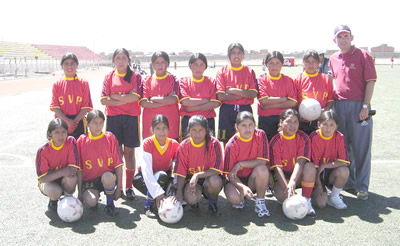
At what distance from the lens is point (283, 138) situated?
4.42 m

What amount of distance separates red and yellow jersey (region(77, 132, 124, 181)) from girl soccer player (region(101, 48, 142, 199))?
44cm

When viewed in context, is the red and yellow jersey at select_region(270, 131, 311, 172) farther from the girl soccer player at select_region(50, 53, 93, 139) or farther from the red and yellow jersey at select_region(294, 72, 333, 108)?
the girl soccer player at select_region(50, 53, 93, 139)

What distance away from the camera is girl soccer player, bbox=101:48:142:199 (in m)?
4.65

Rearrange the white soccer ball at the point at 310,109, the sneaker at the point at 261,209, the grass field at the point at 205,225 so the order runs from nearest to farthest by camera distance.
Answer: the grass field at the point at 205,225 < the sneaker at the point at 261,209 < the white soccer ball at the point at 310,109

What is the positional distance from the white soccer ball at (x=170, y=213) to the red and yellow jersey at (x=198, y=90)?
1.38 m

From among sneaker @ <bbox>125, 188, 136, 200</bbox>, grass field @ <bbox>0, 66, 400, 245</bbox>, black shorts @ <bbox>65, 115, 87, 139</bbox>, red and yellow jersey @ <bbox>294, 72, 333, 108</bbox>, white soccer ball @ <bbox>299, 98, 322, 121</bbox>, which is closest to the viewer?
grass field @ <bbox>0, 66, 400, 245</bbox>

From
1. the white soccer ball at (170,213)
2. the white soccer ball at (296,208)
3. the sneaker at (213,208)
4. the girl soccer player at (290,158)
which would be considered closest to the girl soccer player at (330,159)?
the girl soccer player at (290,158)

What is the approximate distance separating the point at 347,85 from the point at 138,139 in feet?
9.36

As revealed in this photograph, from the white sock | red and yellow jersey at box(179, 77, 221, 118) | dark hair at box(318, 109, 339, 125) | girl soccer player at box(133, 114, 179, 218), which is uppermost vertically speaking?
red and yellow jersey at box(179, 77, 221, 118)

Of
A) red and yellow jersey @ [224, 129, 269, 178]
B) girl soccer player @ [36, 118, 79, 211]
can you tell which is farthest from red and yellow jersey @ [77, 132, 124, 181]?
red and yellow jersey @ [224, 129, 269, 178]

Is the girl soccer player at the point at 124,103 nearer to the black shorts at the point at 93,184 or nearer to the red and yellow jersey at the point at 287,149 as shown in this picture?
the black shorts at the point at 93,184

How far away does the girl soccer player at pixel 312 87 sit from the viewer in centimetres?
469

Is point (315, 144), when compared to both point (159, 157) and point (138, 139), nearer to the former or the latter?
point (159, 157)

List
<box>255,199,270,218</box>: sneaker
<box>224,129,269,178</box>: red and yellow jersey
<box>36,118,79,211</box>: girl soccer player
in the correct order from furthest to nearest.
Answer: <box>224,129,269,178</box>: red and yellow jersey
<box>36,118,79,211</box>: girl soccer player
<box>255,199,270,218</box>: sneaker
